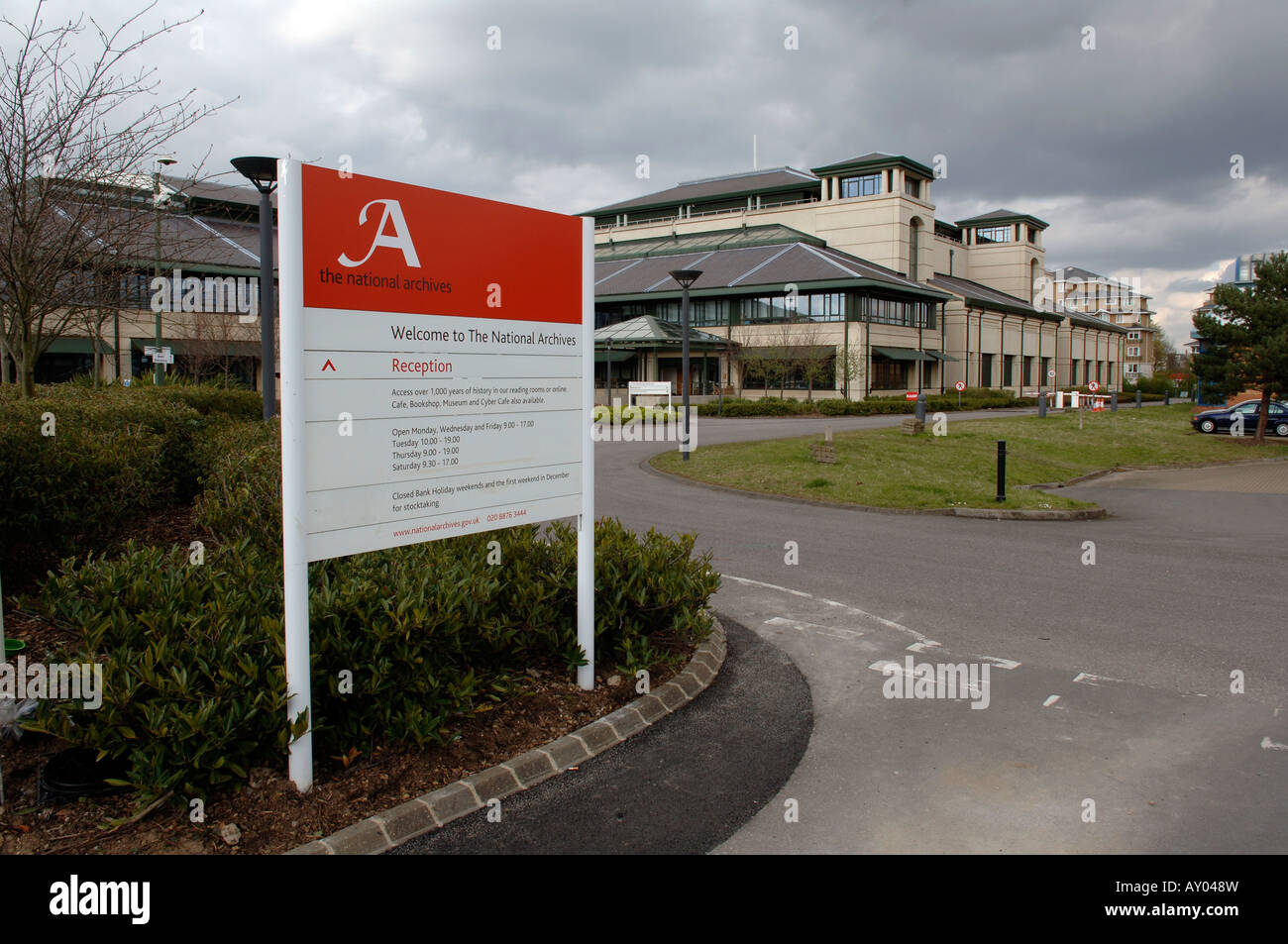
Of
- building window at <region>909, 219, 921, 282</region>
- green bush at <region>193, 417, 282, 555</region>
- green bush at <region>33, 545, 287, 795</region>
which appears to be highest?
building window at <region>909, 219, 921, 282</region>

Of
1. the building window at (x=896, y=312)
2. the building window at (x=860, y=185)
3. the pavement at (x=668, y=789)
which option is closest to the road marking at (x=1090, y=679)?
the pavement at (x=668, y=789)

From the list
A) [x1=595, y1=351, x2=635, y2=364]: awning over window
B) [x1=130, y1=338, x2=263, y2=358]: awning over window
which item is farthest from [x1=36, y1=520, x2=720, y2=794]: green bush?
[x1=595, y1=351, x2=635, y2=364]: awning over window

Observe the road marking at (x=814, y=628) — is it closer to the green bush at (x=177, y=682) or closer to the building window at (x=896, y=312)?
the green bush at (x=177, y=682)

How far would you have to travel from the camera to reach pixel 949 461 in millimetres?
20672

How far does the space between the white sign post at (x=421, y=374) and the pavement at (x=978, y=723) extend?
4.00ft

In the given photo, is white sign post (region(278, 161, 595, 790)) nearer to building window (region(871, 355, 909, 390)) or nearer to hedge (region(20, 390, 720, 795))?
hedge (region(20, 390, 720, 795))

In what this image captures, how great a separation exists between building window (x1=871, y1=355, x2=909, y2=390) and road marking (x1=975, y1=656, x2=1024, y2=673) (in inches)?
2031

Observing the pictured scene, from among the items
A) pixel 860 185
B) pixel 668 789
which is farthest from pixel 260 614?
pixel 860 185

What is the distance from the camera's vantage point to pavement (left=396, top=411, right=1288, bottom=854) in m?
3.89

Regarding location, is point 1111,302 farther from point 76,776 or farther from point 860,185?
point 76,776

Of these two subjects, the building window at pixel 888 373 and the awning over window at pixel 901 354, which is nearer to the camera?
the awning over window at pixel 901 354

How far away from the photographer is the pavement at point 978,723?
3895mm
